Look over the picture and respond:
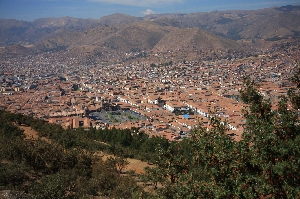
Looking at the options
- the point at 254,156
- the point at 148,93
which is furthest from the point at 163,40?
the point at 254,156

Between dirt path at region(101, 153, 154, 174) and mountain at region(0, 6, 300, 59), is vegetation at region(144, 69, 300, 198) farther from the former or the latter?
mountain at region(0, 6, 300, 59)

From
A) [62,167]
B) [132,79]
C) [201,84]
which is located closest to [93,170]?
[62,167]

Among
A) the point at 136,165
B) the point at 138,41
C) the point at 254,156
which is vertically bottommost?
the point at 136,165

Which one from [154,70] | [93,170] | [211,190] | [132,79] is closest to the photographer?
[211,190]

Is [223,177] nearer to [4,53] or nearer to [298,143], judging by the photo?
[298,143]

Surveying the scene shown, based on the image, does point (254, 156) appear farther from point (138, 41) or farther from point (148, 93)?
point (138, 41)

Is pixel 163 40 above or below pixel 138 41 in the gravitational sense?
above

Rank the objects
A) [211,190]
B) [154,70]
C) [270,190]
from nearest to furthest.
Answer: [270,190]
[211,190]
[154,70]

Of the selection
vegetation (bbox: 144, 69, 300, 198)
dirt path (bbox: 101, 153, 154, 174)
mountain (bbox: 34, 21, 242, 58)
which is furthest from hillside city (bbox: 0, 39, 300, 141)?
mountain (bbox: 34, 21, 242, 58)
